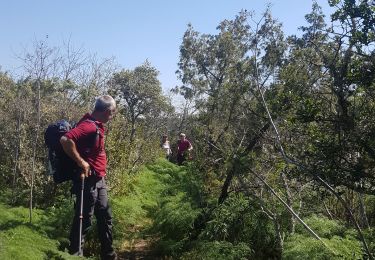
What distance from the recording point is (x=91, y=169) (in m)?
5.39

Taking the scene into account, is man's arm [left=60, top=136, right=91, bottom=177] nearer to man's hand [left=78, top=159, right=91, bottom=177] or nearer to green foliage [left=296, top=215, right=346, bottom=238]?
man's hand [left=78, top=159, right=91, bottom=177]

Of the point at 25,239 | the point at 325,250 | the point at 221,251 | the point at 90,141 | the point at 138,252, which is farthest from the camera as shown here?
the point at 138,252

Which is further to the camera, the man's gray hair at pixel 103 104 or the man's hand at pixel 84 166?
the man's gray hair at pixel 103 104

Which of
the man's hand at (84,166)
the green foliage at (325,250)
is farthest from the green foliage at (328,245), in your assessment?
the man's hand at (84,166)

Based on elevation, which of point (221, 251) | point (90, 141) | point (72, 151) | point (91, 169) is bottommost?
point (221, 251)

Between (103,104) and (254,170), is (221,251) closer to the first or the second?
(254,170)

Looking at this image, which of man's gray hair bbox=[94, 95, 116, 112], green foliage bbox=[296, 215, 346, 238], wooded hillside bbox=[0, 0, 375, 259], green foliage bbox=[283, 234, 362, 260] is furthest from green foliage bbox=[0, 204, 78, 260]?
green foliage bbox=[296, 215, 346, 238]

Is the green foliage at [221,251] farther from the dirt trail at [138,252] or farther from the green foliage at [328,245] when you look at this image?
the dirt trail at [138,252]

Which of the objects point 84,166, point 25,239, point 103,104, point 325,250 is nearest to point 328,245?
point 325,250

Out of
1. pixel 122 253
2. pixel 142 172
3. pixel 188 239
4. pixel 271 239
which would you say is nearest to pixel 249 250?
pixel 271 239

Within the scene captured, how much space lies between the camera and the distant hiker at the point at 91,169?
5.16 m

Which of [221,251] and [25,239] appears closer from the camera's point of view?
[25,239]

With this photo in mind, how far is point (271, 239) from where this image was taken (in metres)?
6.16

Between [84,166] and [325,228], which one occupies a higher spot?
[84,166]
